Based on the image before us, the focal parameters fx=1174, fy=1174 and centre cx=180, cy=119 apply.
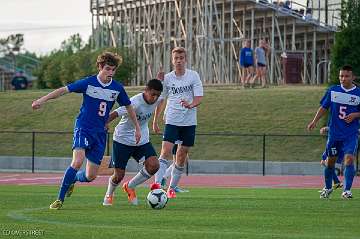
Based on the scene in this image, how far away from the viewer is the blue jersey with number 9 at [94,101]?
16.1 metres

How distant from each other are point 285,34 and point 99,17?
51.8 feet

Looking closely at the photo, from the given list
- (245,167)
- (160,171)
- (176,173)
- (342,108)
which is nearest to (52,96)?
(160,171)

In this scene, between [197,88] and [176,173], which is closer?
[197,88]

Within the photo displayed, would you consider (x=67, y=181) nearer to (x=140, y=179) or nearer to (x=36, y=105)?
(x=36, y=105)

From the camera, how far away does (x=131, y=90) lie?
49125mm

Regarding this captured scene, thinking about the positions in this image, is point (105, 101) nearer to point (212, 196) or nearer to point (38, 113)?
point (212, 196)


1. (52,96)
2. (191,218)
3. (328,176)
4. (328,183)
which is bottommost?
(328,183)

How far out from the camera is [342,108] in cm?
1945

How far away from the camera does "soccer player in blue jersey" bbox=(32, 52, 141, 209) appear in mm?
16047

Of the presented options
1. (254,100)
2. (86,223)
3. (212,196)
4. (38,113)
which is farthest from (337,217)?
(38,113)

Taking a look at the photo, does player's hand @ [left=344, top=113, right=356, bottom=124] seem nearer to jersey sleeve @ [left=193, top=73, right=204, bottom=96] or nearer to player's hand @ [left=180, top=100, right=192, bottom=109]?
jersey sleeve @ [left=193, top=73, right=204, bottom=96]

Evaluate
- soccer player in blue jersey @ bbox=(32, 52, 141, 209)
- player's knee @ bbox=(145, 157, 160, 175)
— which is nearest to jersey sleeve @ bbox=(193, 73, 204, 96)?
player's knee @ bbox=(145, 157, 160, 175)

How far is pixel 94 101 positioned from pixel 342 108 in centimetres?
506

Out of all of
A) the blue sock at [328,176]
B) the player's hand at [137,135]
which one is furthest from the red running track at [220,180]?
the player's hand at [137,135]
